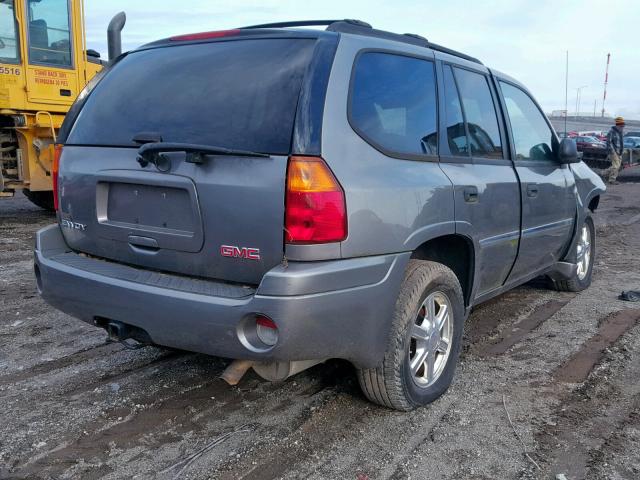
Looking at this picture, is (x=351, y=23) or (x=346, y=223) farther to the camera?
(x=351, y=23)

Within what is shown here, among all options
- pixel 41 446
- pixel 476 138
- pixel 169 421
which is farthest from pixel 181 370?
pixel 476 138

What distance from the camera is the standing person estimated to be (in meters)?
17.8

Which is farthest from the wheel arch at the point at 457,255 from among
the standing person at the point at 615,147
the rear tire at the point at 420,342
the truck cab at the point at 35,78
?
the standing person at the point at 615,147

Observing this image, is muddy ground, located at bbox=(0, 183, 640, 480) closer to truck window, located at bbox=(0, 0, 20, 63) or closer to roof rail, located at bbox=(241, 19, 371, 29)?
roof rail, located at bbox=(241, 19, 371, 29)

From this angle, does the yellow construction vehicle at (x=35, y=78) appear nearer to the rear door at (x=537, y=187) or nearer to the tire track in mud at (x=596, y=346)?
the rear door at (x=537, y=187)

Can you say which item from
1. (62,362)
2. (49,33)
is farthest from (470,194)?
(49,33)

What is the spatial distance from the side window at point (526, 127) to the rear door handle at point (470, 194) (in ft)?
3.02

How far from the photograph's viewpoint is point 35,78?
897 cm

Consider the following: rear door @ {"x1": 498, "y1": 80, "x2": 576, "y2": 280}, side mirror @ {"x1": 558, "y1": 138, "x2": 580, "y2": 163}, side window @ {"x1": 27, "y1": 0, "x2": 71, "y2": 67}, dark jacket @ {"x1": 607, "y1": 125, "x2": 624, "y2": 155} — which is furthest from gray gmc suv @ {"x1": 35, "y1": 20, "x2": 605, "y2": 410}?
dark jacket @ {"x1": 607, "y1": 125, "x2": 624, "y2": 155}

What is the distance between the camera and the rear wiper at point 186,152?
8.87 feet

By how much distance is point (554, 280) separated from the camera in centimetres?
582

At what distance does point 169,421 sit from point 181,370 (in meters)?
0.67

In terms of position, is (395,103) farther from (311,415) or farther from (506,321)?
(506,321)

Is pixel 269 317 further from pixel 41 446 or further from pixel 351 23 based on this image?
pixel 351 23
